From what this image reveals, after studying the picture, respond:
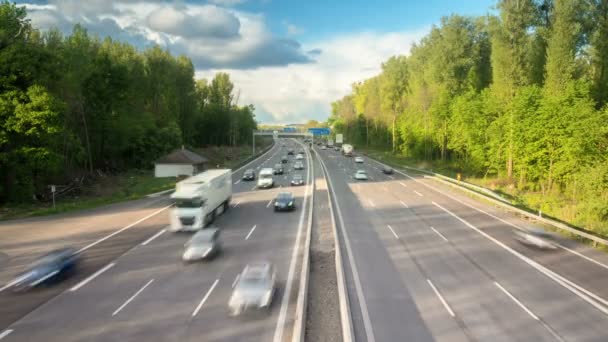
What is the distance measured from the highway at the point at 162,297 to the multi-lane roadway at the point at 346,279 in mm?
67

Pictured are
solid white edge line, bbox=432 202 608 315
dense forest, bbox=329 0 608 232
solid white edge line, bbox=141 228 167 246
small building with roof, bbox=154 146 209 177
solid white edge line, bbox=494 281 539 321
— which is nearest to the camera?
solid white edge line, bbox=494 281 539 321

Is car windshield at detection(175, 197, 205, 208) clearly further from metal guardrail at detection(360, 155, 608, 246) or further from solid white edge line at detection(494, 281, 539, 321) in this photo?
metal guardrail at detection(360, 155, 608, 246)

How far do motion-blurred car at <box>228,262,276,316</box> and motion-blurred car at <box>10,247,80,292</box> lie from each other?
8450mm

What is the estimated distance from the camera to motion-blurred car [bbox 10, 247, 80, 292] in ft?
58.6

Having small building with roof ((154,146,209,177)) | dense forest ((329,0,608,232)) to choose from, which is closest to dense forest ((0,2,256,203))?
small building with roof ((154,146,209,177))

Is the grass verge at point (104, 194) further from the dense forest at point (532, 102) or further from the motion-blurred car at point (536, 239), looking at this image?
the dense forest at point (532, 102)

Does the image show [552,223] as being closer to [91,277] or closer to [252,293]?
[252,293]

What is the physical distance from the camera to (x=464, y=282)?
60.0 ft

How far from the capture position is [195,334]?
13570 millimetres

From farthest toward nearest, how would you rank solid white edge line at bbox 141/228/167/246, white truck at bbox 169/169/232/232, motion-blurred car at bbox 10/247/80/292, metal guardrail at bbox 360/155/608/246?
white truck at bbox 169/169/232/232, solid white edge line at bbox 141/228/167/246, metal guardrail at bbox 360/155/608/246, motion-blurred car at bbox 10/247/80/292

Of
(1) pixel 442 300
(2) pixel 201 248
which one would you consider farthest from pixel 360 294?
(2) pixel 201 248

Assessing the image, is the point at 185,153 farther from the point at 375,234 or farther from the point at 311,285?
the point at 311,285

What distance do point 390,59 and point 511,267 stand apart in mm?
96986

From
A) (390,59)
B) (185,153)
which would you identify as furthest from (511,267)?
(390,59)
